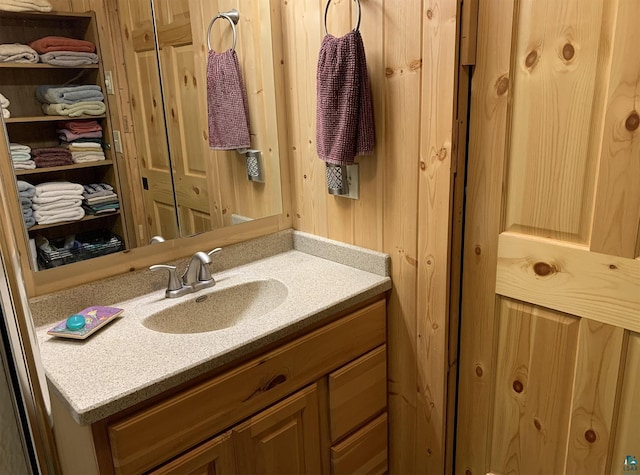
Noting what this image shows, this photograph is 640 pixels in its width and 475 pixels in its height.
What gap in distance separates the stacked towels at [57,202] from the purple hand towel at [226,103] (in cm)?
45

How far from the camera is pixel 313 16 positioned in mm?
1477

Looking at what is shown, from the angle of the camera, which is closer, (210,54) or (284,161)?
(210,54)

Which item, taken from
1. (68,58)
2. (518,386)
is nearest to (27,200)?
(68,58)

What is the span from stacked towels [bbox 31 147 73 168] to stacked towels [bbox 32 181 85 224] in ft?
0.16

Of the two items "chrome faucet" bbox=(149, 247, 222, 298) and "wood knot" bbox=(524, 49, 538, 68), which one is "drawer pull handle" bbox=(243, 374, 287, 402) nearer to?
"chrome faucet" bbox=(149, 247, 222, 298)

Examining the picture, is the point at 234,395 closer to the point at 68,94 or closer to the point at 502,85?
the point at 68,94

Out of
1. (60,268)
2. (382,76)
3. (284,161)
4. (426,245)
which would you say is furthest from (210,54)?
(426,245)

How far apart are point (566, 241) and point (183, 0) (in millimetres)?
1258

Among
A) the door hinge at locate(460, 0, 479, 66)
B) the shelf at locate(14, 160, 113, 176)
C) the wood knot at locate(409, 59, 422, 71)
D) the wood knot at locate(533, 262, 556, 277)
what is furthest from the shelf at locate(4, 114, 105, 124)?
the wood knot at locate(533, 262, 556, 277)

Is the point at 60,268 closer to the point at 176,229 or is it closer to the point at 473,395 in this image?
the point at 176,229

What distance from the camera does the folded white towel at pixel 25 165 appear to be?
1.20m

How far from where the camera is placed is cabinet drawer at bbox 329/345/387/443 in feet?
4.65

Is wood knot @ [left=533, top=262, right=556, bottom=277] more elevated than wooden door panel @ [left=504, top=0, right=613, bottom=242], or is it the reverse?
wooden door panel @ [left=504, top=0, right=613, bottom=242]

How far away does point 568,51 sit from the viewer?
3.47 feet
